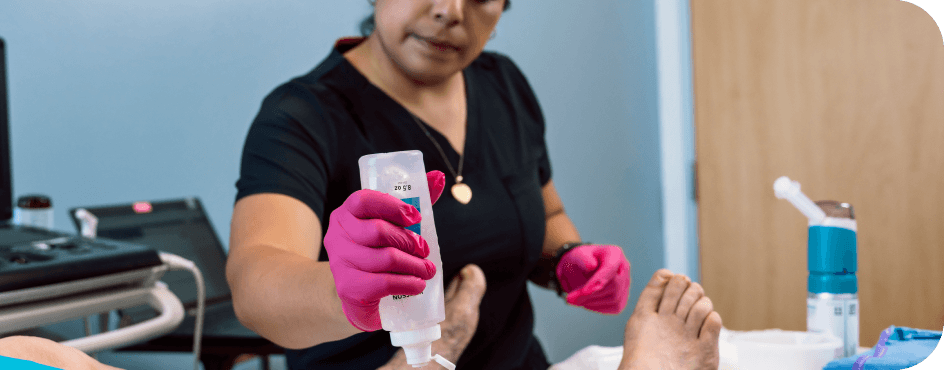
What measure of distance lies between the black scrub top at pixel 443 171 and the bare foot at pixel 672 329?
0.20 metres

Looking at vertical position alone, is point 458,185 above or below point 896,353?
above

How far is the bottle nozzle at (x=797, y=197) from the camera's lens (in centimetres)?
67

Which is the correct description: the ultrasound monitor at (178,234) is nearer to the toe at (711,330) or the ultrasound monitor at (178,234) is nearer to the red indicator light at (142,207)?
the red indicator light at (142,207)

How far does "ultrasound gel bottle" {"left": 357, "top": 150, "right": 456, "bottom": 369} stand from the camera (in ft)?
1.56

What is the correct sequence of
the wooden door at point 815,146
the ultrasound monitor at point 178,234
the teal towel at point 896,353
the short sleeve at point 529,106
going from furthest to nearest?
the wooden door at point 815,146 → the ultrasound monitor at point 178,234 → the short sleeve at point 529,106 → the teal towel at point 896,353

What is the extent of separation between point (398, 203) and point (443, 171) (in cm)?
42

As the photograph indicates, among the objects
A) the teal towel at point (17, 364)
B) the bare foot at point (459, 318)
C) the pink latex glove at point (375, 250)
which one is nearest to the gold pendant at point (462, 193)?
the bare foot at point (459, 318)

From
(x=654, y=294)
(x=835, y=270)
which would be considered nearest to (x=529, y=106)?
(x=654, y=294)

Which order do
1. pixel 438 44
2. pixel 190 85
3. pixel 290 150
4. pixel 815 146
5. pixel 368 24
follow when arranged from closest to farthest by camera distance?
pixel 290 150 < pixel 438 44 < pixel 368 24 < pixel 190 85 < pixel 815 146

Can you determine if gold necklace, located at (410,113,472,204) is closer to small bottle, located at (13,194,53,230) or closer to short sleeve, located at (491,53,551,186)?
short sleeve, located at (491,53,551,186)

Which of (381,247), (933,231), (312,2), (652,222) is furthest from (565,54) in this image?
(381,247)

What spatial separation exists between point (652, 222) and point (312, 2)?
54.4 inches

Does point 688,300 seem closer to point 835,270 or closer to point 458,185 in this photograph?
point 835,270

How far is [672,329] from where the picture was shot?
0.77m
